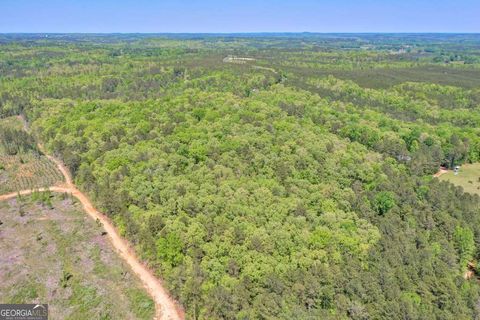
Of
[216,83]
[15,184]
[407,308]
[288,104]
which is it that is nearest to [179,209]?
[407,308]

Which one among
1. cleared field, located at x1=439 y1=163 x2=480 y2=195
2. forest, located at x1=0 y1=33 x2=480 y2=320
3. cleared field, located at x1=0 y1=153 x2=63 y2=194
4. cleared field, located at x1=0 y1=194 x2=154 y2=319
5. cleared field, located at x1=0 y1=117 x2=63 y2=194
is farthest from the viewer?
cleared field, located at x1=439 y1=163 x2=480 y2=195

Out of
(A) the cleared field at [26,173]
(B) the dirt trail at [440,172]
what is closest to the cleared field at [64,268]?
(A) the cleared field at [26,173]

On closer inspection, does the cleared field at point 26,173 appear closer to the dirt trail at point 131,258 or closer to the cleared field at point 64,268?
the dirt trail at point 131,258

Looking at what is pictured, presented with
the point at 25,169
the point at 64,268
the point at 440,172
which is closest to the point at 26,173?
the point at 25,169

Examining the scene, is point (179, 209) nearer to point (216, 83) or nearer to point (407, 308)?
point (407, 308)

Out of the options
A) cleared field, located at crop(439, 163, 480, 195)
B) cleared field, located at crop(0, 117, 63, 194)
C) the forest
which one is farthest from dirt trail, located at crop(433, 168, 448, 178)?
cleared field, located at crop(0, 117, 63, 194)

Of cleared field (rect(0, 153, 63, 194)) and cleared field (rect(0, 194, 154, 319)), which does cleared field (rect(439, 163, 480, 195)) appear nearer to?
cleared field (rect(0, 194, 154, 319))
